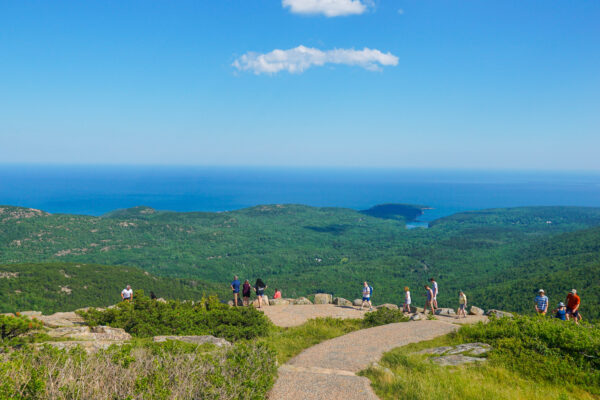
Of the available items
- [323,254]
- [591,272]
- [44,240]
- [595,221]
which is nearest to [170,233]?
[44,240]

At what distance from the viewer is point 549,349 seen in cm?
1019

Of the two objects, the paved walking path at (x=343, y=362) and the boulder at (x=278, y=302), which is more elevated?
the paved walking path at (x=343, y=362)

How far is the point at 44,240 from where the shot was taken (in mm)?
92812

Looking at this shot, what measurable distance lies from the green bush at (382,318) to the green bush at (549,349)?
5570mm

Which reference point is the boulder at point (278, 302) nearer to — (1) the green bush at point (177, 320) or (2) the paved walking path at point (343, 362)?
(1) the green bush at point (177, 320)

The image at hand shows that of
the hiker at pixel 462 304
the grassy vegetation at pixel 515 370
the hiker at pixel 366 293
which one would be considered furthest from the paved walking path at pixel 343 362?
the hiker at pixel 366 293

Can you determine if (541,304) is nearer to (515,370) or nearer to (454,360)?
(515,370)

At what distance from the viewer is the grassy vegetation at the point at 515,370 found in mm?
8047

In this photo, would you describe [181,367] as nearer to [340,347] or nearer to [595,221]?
[340,347]

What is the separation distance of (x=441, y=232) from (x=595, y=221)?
68.5 m

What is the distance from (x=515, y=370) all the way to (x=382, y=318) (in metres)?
8.30

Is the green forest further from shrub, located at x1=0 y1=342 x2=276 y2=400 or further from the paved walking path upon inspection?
shrub, located at x1=0 y1=342 x2=276 y2=400

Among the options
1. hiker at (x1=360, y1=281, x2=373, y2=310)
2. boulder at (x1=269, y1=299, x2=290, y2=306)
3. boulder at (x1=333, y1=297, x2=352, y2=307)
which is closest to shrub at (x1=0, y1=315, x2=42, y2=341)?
boulder at (x1=269, y1=299, x2=290, y2=306)

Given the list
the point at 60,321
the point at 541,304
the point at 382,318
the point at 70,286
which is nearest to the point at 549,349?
the point at 541,304
